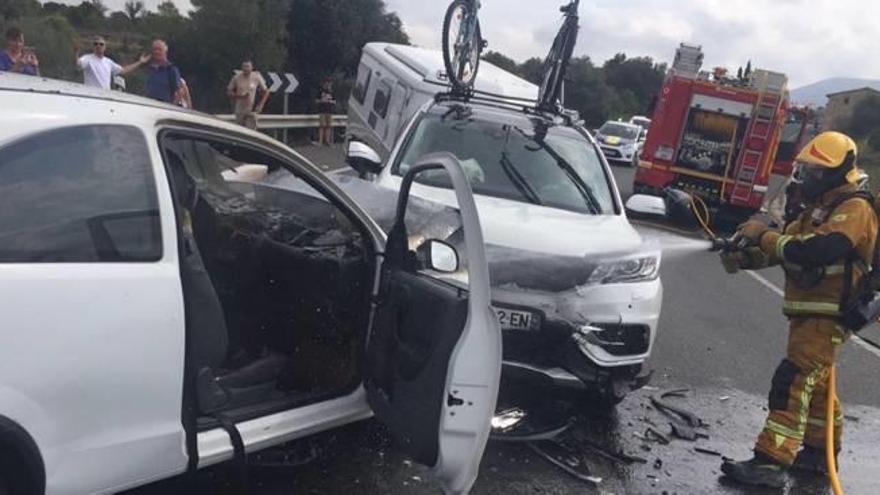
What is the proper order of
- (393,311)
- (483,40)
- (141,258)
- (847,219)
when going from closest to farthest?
(141,258) < (393,311) < (847,219) < (483,40)

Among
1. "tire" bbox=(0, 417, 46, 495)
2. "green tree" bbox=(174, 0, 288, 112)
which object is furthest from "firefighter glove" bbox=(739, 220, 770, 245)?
"green tree" bbox=(174, 0, 288, 112)

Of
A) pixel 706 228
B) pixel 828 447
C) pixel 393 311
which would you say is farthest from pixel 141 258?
pixel 828 447

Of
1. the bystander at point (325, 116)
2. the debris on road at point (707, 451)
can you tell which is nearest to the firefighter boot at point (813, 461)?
the debris on road at point (707, 451)

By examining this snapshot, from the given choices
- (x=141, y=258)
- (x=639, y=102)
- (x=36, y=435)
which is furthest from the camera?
(x=639, y=102)

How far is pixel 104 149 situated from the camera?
8.80 ft

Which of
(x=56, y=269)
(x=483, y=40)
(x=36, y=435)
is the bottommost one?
(x=36, y=435)

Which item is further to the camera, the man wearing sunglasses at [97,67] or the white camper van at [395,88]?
the white camper van at [395,88]

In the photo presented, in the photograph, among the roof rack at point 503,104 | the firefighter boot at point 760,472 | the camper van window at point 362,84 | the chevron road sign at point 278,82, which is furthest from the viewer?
the chevron road sign at point 278,82

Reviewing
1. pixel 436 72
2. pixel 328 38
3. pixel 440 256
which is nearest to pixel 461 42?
pixel 436 72

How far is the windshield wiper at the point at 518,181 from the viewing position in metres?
5.53

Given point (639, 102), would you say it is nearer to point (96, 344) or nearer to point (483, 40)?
point (483, 40)

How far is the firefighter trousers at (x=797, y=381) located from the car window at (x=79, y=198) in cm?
325

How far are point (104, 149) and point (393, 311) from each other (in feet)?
3.97

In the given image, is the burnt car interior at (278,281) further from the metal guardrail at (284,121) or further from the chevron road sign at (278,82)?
the chevron road sign at (278,82)
